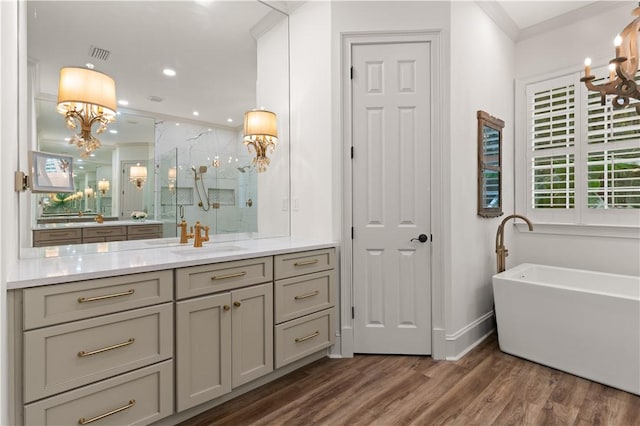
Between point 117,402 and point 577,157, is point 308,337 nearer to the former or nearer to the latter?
point 117,402

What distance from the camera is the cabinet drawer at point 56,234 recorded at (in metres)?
1.85

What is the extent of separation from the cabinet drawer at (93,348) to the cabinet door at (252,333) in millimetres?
396

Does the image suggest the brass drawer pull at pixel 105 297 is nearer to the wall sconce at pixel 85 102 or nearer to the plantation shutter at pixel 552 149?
the wall sconce at pixel 85 102

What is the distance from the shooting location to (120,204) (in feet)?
6.82

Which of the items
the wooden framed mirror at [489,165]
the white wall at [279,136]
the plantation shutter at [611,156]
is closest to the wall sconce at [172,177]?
the white wall at [279,136]

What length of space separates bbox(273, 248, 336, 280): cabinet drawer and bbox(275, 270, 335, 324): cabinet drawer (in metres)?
0.04

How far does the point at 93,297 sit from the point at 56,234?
690mm

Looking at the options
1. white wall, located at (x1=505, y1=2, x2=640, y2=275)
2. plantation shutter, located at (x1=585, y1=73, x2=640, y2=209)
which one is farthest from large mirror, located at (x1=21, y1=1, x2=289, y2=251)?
plantation shutter, located at (x1=585, y1=73, x2=640, y2=209)

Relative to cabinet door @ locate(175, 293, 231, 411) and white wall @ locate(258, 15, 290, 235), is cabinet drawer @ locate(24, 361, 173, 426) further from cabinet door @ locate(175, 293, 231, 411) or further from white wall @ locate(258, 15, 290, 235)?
white wall @ locate(258, 15, 290, 235)

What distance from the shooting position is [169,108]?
92.0 inches

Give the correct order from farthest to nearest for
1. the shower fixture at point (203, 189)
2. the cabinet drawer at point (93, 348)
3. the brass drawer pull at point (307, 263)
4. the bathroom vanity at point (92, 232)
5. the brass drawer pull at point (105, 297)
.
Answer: the shower fixture at point (203, 189) < the brass drawer pull at point (307, 263) < the bathroom vanity at point (92, 232) < the brass drawer pull at point (105, 297) < the cabinet drawer at point (93, 348)

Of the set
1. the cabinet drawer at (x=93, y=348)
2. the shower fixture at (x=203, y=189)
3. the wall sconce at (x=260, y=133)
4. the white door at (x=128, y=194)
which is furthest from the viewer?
the wall sconce at (x=260, y=133)

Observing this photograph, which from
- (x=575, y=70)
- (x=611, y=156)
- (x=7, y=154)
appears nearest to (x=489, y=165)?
(x=611, y=156)

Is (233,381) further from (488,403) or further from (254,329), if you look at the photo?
(488,403)
